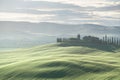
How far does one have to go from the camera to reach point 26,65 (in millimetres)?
186750

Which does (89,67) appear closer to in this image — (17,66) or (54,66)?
(54,66)

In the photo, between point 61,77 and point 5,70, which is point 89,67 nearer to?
point 61,77

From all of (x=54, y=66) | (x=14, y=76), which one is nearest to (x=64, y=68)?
(x=54, y=66)

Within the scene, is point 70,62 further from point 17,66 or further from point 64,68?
point 17,66

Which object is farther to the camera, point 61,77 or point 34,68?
point 34,68

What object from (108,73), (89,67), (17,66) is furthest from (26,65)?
(108,73)

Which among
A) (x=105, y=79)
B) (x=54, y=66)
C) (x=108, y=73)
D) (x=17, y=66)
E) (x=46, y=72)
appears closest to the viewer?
(x=105, y=79)

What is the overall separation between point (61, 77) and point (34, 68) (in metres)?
26.9

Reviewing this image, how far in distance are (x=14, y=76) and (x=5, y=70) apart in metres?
17.1

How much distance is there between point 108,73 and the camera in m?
150

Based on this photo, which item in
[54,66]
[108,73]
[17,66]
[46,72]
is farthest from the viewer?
[17,66]

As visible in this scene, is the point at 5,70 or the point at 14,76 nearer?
the point at 14,76

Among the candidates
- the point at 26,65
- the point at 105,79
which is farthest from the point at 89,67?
the point at 26,65

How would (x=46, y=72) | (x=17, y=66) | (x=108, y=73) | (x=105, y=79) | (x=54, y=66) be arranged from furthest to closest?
(x=17, y=66)
(x=54, y=66)
(x=46, y=72)
(x=108, y=73)
(x=105, y=79)
